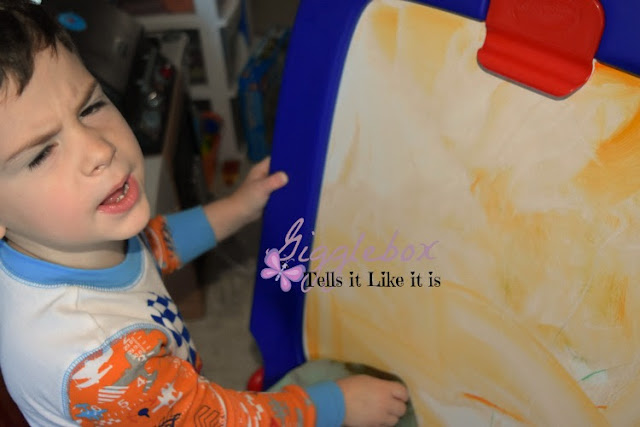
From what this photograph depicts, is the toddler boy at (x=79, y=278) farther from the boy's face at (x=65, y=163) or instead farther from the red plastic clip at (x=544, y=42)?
the red plastic clip at (x=544, y=42)

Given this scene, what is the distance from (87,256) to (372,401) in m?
0.33

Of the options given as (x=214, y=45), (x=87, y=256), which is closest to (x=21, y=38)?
(x=87, y=256)

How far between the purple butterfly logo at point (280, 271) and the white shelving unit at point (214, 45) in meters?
0.80

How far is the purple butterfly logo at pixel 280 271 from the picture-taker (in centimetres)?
69

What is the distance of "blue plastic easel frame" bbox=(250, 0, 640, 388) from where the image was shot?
22.8 inches

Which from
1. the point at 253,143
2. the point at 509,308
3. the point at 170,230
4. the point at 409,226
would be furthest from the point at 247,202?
the point at 253,143

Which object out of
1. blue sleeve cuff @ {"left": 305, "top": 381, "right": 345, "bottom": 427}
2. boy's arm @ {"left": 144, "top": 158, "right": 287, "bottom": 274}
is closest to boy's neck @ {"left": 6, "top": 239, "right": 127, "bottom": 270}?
boy's arm @ {"left": 144, "top": 158, "right": 287, "bottom": 274}

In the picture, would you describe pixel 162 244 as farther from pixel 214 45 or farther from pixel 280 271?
pixel 214 45

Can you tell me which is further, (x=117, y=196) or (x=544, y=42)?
(x=117, y=196)

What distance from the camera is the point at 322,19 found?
1.94 ft

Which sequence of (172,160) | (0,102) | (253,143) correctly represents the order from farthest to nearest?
(253,143) → (172,160) → (0,102)

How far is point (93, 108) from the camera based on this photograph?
54cm

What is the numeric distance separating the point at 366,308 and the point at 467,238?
0.54ft

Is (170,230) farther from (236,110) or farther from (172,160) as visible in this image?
(236,110)
